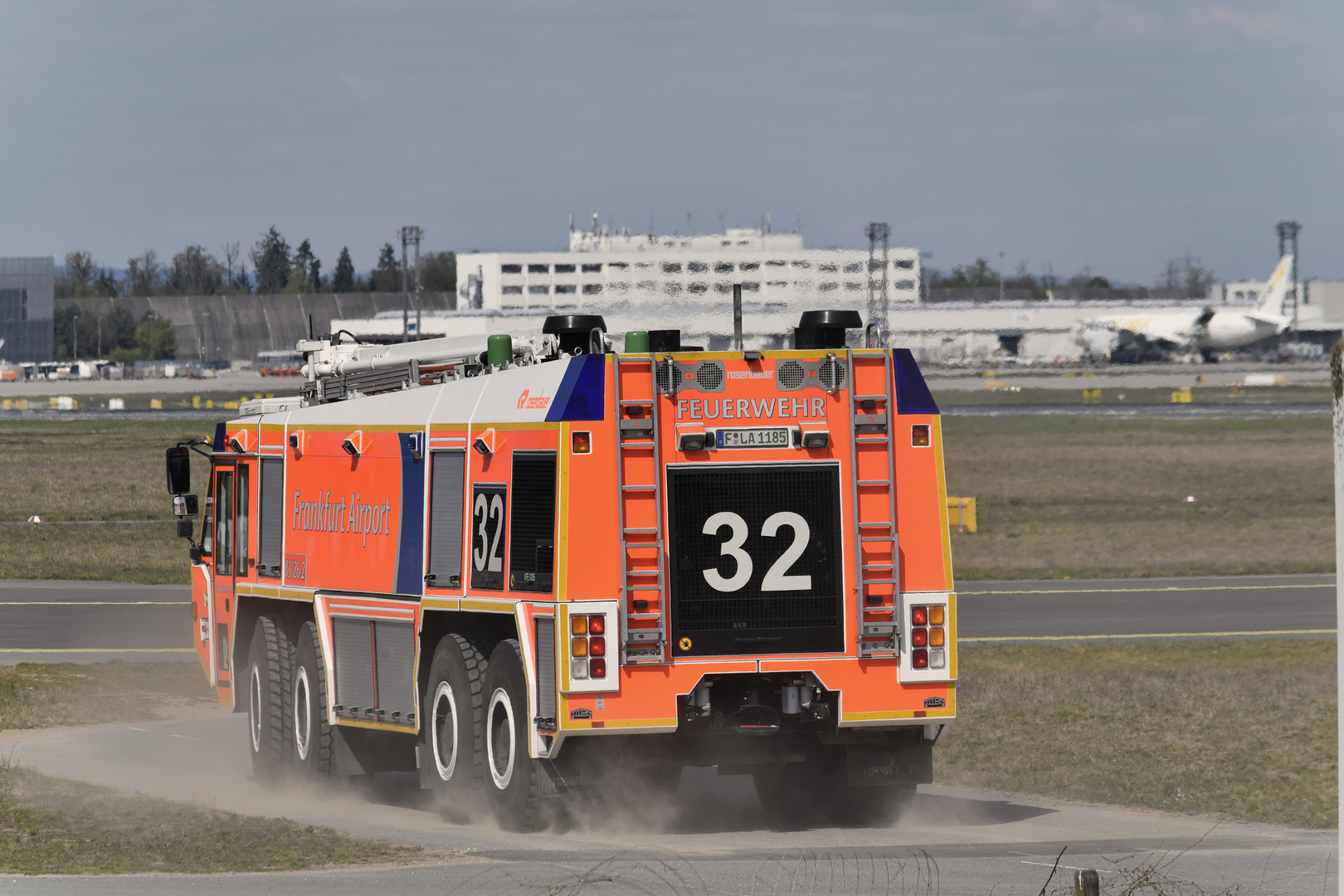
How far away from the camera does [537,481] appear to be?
11.7m

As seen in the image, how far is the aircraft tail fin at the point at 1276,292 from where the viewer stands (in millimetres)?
142375

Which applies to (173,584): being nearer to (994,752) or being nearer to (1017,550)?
(1017,550)

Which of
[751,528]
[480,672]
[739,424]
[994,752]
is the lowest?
[994,752]

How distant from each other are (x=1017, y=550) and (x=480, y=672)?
27.5 metres

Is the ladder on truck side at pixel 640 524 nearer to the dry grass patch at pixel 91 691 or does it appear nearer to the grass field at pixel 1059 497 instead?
the dry grass patch at pixel 91 691

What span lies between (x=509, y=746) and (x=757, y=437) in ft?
9.49

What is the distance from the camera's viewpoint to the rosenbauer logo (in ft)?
38.4

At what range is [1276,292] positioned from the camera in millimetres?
143375

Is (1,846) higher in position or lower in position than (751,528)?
lower

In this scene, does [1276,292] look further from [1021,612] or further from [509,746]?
[509,746]

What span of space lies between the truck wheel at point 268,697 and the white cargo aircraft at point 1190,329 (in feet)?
409

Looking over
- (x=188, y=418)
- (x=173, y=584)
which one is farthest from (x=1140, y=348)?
(x=173, y=584)

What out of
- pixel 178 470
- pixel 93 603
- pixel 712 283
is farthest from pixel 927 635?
pixel 93 603

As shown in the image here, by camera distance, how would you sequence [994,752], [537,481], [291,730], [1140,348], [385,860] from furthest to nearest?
[1140,348]
[994,752]
[291,730]
[537,481]
[385,860]
